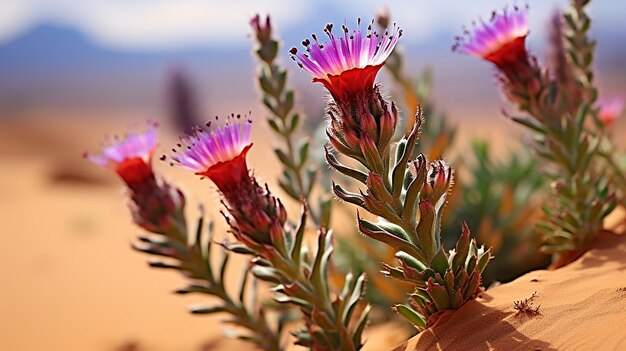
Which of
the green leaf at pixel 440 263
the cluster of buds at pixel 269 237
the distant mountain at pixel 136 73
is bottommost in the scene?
the green leaf at pixel 440 263

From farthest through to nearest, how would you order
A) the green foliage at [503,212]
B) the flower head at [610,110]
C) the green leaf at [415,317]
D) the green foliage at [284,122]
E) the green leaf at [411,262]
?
the green foliage at [503,212] → the flower head at [610,110] → the green foliage at [284,122] → the green leaf at [415,317] → the green leaf at [411,262]

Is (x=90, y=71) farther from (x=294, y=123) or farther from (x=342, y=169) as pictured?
(x=342, y=169)

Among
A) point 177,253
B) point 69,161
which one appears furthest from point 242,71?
point 177,253

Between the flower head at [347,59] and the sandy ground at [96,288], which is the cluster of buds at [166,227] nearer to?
the sandy ground at [96,288]

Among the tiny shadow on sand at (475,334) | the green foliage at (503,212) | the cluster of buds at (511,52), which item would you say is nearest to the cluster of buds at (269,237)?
the tiny shadow on sand at (475,334)

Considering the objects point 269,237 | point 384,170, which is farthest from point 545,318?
point 269,237

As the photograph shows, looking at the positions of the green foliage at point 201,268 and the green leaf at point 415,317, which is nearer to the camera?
the green leaf at point 415,317
